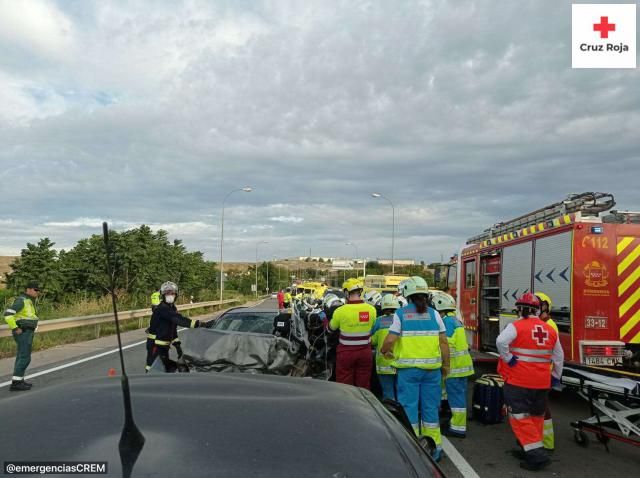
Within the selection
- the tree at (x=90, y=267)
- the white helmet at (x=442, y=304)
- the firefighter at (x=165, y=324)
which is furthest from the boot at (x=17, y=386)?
the tree at (x=90, y=267)

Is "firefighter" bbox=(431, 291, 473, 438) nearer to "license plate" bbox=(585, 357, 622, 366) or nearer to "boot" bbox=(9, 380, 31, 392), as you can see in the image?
"license plate" bbox=(585, 357, 622, 366)

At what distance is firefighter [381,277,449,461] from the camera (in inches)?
238

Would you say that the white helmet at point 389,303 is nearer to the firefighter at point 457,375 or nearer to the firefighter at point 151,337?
the firefighter at point 457,375

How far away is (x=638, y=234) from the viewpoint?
862cm

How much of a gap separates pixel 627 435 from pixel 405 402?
8.07 ft

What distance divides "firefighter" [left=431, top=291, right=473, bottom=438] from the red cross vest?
0.90m

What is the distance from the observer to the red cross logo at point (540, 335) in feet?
20.5

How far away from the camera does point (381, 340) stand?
24.0 ft

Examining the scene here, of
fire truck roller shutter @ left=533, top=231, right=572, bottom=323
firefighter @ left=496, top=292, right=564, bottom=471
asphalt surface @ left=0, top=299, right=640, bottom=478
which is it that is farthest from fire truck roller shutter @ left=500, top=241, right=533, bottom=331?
firefighter @ left=496, top=292, right=564, bottom=471

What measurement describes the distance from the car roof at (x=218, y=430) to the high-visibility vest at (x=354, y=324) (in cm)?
474

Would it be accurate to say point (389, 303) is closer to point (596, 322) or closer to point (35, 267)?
point (596, 322)

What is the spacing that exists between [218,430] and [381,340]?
563 cm

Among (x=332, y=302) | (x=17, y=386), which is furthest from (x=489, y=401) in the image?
(x=17, y=386)

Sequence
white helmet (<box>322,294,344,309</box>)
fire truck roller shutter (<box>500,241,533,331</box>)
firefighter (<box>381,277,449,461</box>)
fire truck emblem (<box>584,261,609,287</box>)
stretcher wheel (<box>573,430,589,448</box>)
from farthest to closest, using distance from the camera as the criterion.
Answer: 1. fire truck roller shutter (<box>500,241,533,331</box>)
2. white helmet (<box>322,294,344,309</box>)
3. fire truck emblem (<box>584,261,609,287</box>)
4. stretcher wheel (<box>573,430,589,448</box>)
5. firefighter (<box>381,277,449,461</box>)
